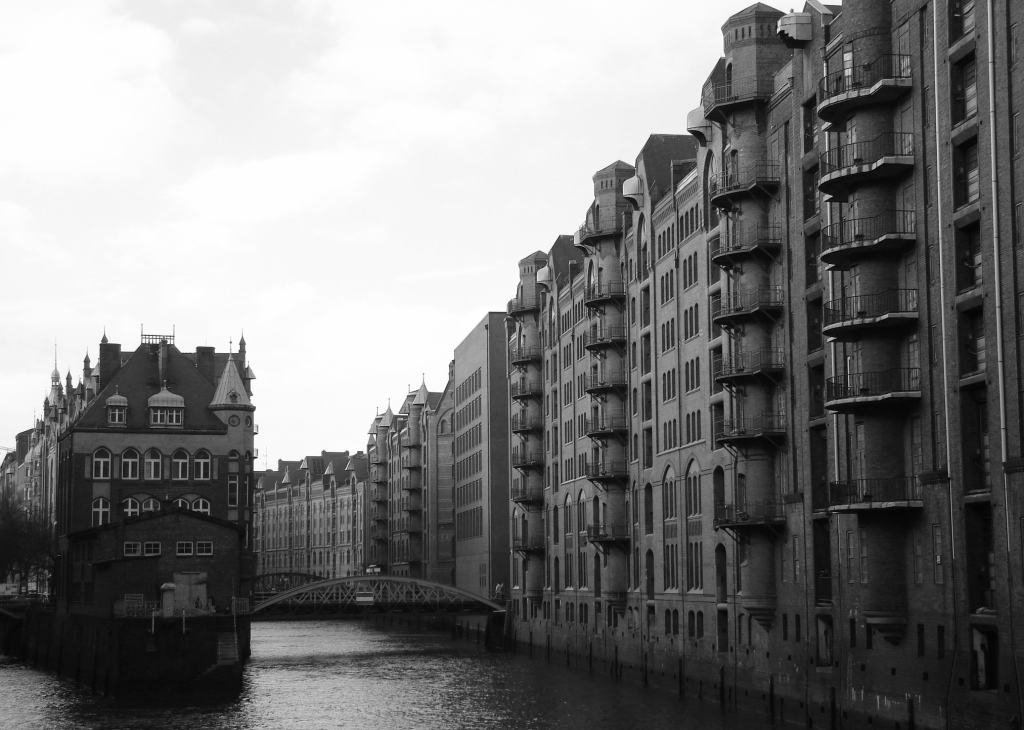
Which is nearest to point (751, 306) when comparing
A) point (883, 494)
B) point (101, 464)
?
point (883, 494)

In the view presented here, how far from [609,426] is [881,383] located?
37.7 meters

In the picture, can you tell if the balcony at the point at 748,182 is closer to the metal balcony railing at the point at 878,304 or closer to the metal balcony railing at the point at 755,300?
the metal balcony railing at the point at 755,300

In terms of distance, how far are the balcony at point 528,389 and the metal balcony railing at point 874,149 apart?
190 feet

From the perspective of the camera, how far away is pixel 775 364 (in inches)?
2357

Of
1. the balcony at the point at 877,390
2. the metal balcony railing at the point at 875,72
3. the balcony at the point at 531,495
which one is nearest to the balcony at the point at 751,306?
the balcony at the point at 877,390

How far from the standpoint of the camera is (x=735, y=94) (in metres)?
61.8

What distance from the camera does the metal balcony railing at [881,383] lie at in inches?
1860

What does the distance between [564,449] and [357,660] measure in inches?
841

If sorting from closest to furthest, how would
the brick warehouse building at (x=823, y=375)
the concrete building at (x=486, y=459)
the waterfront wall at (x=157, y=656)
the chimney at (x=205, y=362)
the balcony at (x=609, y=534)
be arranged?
the brick warehouse building at (x=823, y=375)
the waterfront wall at (x=157, y=656)
the balcony at (x=609, y=534)
the chimney at (x=205, y=362)
the concrete building at (x=486, y=459)

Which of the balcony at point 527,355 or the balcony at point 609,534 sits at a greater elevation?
the balcony at point 527,355

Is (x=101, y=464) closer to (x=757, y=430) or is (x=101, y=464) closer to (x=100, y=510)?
(x=100, y=510)

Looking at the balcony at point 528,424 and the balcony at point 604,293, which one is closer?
the balcony at point 604,293

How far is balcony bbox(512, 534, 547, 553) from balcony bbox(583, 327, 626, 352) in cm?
2323

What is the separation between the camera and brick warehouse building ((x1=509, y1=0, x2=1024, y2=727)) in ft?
141
